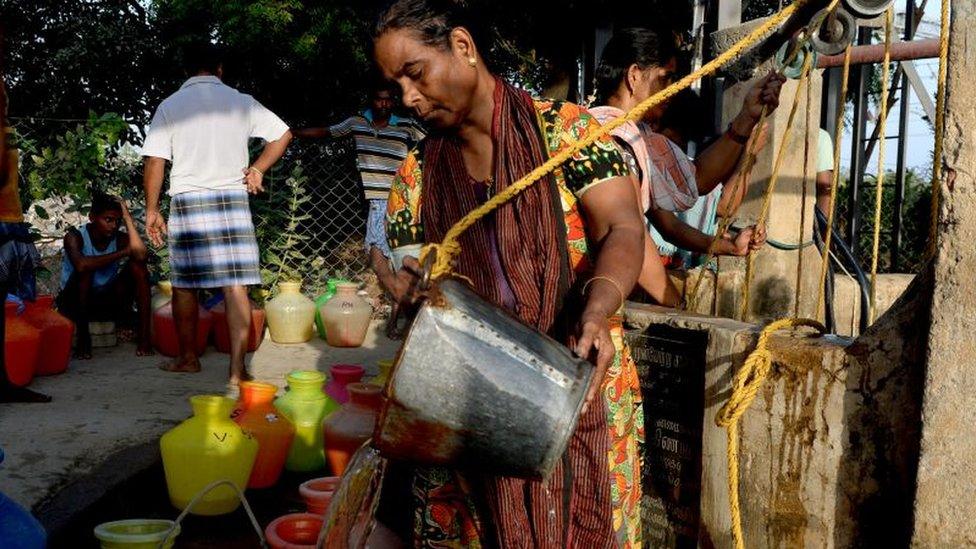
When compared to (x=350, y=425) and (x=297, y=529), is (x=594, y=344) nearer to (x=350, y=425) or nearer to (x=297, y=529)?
(x=297, y=529)

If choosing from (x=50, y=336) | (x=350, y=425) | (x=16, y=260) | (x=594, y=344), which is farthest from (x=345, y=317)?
(x=594, y=344)

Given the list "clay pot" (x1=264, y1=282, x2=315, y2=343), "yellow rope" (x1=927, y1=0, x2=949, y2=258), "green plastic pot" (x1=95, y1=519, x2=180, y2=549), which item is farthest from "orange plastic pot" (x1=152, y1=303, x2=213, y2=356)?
"yellow rope" (x1=927, y1=0, x2=949, y2=258)

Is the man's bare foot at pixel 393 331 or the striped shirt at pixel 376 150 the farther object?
the man's bare foot at pixel 393 331

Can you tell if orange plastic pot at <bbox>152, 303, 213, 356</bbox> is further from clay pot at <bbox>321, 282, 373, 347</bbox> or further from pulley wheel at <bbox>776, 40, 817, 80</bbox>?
pulley wheel at <bbox>776, 40, 817, 80</bbox>

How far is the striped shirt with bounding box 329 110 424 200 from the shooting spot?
248 inches

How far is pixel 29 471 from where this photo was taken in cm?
311

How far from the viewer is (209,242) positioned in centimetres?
464

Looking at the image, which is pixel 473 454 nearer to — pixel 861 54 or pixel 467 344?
pixel 467 344

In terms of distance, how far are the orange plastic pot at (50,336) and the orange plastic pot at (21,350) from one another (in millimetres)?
134

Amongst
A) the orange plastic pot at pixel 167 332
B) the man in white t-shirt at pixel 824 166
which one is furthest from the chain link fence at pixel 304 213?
the man in white t-shirt at pixel 824 166

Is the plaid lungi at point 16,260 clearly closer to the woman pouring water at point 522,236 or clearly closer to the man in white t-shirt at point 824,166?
the woman pouring water at point 522,236

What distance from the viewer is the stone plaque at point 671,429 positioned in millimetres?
2541

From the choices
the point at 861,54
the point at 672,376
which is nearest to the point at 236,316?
the point at 672,376

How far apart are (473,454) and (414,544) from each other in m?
0.52
